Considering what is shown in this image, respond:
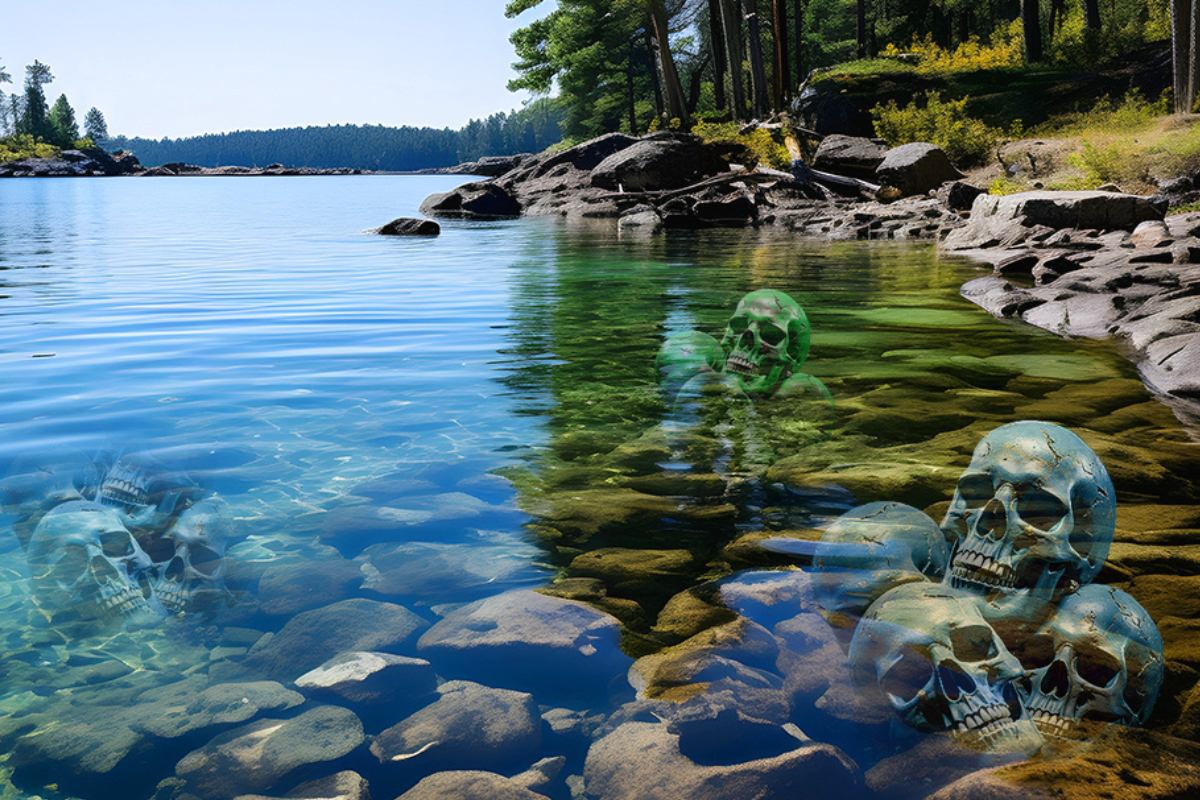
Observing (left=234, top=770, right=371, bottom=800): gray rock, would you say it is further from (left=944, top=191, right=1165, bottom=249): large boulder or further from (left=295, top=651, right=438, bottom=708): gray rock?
(left=944, top=191, right=1165, bottom=249): large boulder

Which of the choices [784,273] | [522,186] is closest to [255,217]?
[522,186]

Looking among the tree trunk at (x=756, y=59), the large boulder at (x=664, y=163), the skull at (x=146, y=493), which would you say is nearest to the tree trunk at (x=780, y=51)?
the tree trunk at (x=756, y=59)

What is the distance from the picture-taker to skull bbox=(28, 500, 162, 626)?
2.98 m

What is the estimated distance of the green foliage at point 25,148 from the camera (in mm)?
102062

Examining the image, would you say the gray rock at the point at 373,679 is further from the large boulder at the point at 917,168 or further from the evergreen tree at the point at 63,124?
the evergreen tree at the point at 63,124

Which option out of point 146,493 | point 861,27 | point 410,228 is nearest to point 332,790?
point 146,493

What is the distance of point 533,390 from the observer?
6102 millimetres

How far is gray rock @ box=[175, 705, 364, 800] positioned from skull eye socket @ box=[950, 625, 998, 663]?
1536 mm

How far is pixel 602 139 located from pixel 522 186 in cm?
359

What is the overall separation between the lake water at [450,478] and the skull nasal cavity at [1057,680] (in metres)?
0.22

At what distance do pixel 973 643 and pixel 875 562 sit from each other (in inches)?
24.8

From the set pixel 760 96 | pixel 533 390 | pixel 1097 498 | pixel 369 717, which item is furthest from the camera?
pixel 760 96

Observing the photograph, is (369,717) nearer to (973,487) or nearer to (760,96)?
(973,487)

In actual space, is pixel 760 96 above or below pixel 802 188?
above
